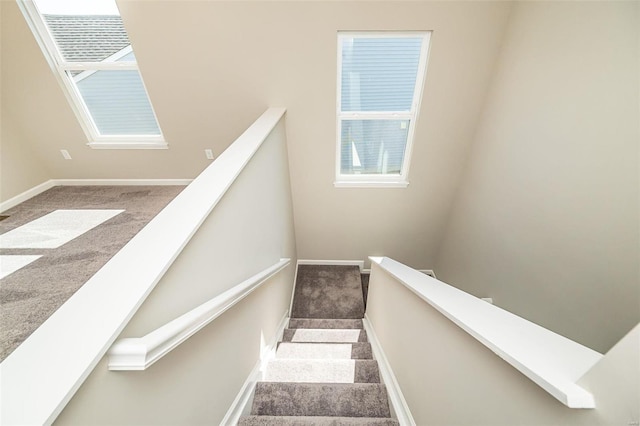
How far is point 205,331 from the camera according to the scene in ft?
3.21

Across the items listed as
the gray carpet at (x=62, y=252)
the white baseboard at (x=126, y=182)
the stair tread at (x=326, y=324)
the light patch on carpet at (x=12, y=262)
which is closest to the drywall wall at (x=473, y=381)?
the stair tread at (x=326, y=324)

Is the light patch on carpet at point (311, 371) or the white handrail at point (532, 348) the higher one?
the white handrail at point (532, 348)

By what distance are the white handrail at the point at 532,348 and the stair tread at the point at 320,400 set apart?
97 centimetres

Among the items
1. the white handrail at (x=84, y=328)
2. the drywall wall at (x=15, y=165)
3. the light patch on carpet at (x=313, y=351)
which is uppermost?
the white handrail at (x=84, y=328)

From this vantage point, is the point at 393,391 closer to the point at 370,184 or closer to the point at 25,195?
the point at 370,184

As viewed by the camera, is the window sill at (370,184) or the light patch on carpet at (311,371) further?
the window sill at (370,184)

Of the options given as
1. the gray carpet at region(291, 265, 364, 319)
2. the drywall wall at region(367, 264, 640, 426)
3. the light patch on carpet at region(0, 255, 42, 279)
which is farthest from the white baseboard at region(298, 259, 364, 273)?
the light patch on carpet at region(0, 255, 42, 279)

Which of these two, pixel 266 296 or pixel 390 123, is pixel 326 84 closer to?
pixel 390 123

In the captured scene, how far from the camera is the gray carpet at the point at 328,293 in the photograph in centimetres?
332

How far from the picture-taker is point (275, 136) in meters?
2.12

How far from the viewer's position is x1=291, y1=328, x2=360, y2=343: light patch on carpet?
8.28 ft

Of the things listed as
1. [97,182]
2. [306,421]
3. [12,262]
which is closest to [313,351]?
[306,421]

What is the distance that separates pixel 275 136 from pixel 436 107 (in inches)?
62.5

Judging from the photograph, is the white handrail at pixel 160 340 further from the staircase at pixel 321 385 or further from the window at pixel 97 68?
the window at pixel 97 68
